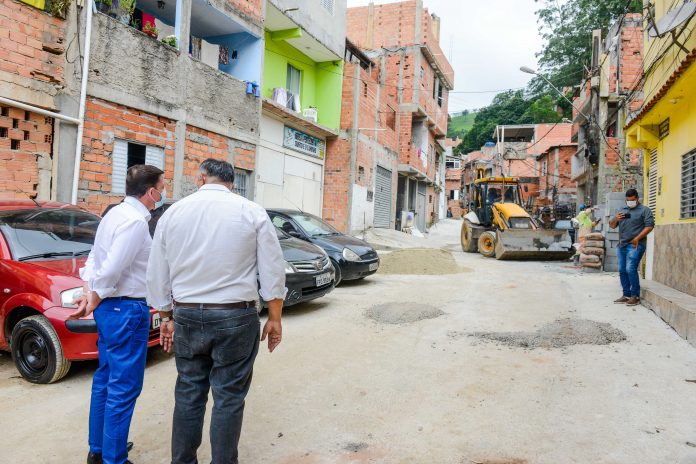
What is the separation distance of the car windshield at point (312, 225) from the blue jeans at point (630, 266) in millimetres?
5320

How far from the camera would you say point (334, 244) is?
30.3ft

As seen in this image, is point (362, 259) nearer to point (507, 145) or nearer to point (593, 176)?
point (593, 176)

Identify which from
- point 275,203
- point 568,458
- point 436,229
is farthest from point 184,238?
point 436,229

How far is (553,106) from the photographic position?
145 ft

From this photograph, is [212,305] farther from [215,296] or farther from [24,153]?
[24,153]

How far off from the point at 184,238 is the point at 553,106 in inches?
1882

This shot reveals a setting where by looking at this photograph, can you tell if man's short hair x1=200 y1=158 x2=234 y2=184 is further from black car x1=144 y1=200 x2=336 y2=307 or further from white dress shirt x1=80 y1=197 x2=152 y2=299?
black car x1=144 y1=200 x2=336 y2=307

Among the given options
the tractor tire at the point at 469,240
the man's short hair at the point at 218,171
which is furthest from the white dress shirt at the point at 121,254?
the tractor tire at the point at 469,240

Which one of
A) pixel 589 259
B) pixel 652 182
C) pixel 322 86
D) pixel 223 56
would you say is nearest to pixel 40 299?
pixel 223 56

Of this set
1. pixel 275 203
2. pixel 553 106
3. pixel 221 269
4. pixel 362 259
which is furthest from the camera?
pixel 553 106

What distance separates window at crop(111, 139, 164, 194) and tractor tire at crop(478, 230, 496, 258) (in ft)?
36.3

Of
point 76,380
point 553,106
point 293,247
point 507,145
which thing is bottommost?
point 76,380

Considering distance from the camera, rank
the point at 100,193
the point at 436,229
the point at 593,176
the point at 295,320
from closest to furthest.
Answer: the point at 295,320 → the point at 100,193 → the point at 593,176 → the point at 436,229

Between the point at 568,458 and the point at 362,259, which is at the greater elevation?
the point at 362,259
